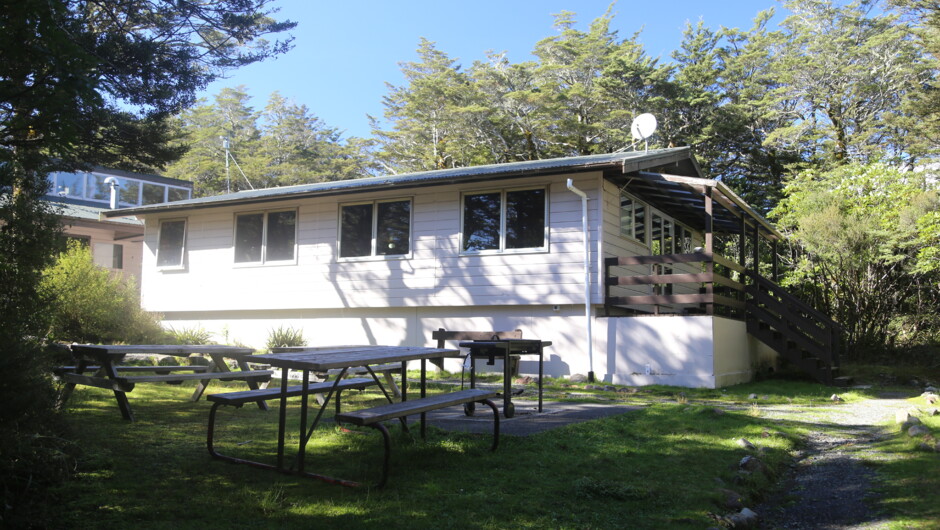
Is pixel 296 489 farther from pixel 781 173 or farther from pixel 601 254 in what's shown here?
pixel 781 173

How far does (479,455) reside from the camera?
489 centimetres

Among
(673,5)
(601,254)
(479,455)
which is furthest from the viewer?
(673,5)

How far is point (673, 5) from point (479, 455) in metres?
34.6

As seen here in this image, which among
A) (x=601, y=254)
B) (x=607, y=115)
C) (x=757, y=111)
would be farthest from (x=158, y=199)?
(x=757, y=111)

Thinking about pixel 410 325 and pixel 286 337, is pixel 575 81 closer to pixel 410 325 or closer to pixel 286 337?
pixel 410 325

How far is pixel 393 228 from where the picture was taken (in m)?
14.3

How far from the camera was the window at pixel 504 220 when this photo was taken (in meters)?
12.9

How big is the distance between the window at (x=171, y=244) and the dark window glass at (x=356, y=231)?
486 cm

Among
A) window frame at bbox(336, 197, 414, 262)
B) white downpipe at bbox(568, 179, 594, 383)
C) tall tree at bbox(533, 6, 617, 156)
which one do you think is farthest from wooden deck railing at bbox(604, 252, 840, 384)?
tall tree at bbox(533, 6, 617, 156)

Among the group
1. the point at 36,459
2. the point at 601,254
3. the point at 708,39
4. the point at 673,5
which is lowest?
the point at 36,459

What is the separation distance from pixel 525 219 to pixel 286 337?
5.73 m

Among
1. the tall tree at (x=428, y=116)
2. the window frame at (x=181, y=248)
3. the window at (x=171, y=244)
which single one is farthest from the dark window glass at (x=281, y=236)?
the tall tree at (x=428, y=116)

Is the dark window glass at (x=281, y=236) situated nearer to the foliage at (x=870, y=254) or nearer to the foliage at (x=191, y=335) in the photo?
the foliage at (x=191, y=335)

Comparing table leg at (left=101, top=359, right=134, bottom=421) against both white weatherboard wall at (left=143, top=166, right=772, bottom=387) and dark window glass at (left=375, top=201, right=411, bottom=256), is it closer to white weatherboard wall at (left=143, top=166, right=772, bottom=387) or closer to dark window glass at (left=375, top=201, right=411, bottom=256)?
white weatherboard wall at (left=143, top=166, right=772, bottom=387)
